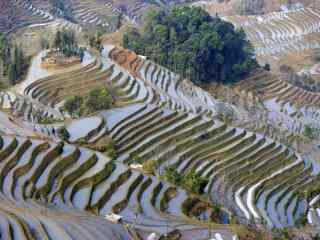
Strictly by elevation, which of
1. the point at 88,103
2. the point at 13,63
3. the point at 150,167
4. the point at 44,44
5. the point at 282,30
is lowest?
the point at 282,30

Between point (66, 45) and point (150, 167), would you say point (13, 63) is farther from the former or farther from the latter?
point (150, 167)

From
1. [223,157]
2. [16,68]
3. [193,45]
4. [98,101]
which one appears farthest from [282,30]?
[223,157]

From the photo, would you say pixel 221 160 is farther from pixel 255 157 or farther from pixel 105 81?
pixel 105 81

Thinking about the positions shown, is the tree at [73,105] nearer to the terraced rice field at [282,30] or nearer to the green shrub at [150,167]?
the green shrub at [150,167]

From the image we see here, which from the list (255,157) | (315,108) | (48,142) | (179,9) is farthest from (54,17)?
(48,142)

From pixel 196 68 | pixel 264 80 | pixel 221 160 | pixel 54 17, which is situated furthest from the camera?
pixel 54 17

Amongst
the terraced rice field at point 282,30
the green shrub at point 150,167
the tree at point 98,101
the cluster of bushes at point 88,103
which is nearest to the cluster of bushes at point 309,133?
the cluster of bushes at point 88,103

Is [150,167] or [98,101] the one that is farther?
[98,101]
